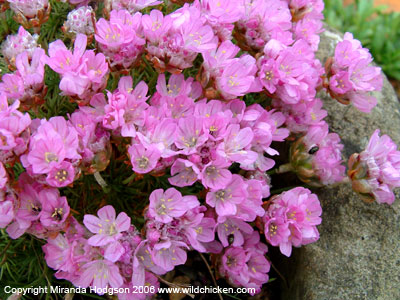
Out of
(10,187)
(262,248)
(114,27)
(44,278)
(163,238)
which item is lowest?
(44,278)

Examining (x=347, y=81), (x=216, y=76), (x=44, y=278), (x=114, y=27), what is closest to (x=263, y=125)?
(x=216, y=76)

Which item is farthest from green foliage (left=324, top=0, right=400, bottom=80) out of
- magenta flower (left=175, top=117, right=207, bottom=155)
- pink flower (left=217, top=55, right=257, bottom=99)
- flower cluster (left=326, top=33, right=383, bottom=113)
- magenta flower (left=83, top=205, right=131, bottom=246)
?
magenta flower (left=83, top=205, right=131, bottom=246)

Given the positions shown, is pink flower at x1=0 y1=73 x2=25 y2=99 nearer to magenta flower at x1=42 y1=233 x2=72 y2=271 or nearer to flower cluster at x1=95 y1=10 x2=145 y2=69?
flower cluster at x1=95 y1=10 x2=145 y2=69

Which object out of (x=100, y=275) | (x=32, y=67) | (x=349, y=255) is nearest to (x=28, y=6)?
(x=32, y=67)

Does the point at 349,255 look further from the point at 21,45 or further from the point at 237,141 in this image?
the point at 21,45

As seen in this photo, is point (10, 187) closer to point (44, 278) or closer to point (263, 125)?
point (44, 278)
